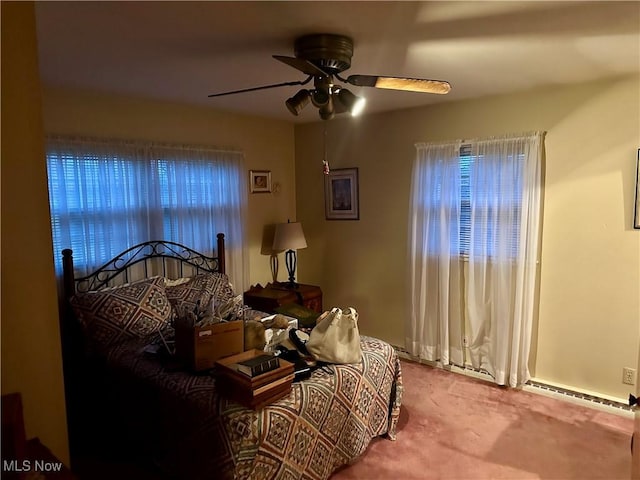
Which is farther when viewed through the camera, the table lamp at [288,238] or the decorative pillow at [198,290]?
the table lamp at [288,238]

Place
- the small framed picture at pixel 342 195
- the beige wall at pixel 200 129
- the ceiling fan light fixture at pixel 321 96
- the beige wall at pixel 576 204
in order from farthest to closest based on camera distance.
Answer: the small framed picture at pixel 342 195 → the beige wall at pixel 200 129 → the beige wall at pixel 576 204 → the ceiling fan light fixture at pixel 321 96

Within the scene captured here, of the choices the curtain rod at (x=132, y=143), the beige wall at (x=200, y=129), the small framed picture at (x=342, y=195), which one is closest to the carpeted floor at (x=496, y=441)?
the small framed picture at (x=342, y=195)

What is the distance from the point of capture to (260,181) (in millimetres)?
4426

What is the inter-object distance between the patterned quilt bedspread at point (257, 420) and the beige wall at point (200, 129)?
169 cm

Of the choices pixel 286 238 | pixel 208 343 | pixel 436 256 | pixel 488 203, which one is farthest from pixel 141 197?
pixel 488 203

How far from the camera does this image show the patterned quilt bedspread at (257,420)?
6.44 ft

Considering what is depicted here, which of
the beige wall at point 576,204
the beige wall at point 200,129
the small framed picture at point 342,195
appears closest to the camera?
the beige wall at point 576,204

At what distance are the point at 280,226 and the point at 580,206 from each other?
8.58 feet

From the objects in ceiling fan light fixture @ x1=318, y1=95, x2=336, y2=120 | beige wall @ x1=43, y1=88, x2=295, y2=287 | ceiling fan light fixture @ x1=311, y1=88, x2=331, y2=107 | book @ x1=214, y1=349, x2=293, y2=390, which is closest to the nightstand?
beige wall @ x1=43, y1=88, x2=295, y2=287

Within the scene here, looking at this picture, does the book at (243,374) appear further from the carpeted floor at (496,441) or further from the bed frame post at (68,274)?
the bed frame post at (68,274)

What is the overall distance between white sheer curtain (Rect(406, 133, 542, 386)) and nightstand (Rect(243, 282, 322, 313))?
0.98 meters

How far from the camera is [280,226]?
169 inches

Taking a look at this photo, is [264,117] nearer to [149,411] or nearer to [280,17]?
[280,17]

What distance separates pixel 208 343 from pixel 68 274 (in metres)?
1.36
